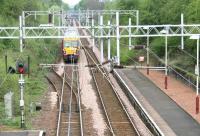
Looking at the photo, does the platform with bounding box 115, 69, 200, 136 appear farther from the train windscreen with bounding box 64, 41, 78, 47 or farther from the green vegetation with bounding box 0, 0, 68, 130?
the train windscreen with bounding box 64, 41, 78, 47

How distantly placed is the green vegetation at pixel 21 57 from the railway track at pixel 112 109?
4198mm

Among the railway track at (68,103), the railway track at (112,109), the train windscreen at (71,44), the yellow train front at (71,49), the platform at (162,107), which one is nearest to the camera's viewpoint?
the platform at (162,107)

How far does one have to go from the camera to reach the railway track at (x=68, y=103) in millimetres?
25781

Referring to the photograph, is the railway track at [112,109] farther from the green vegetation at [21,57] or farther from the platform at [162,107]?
the green vegetation at [21,57]

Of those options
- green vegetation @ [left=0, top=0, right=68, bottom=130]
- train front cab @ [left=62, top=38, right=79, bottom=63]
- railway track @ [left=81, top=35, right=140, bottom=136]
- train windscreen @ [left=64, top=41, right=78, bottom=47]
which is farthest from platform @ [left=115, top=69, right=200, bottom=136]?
train windscreen @ [left=64, top=41, right=78, bottom=47]

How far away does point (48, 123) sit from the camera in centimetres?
2722

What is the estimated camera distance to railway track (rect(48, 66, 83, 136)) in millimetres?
25781

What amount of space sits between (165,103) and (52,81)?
13685 millimetres

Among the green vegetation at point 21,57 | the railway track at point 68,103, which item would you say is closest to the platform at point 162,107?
the railway track at point 68,103

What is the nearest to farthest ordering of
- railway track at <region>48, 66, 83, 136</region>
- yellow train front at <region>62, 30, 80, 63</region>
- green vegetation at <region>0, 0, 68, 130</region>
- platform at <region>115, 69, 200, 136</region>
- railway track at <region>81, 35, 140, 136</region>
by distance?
platform at <region>115, 69, 200, 136</region>, railway track at <region>81, 35, 140, 136</region>, railway track at <region>48, 66, 83, 136</region>, green vegetation at <region>0, 0, 68, 130</region>, yellow train front at <region>62, 30, 80, 63</region>

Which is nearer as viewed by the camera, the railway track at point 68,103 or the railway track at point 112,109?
the railway track at point 112,109

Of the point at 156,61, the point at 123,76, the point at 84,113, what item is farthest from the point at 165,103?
the point at 156,61

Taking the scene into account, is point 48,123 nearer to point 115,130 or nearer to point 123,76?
point 115,130

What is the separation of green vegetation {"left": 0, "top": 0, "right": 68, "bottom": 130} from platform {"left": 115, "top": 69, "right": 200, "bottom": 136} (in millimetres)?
6565
